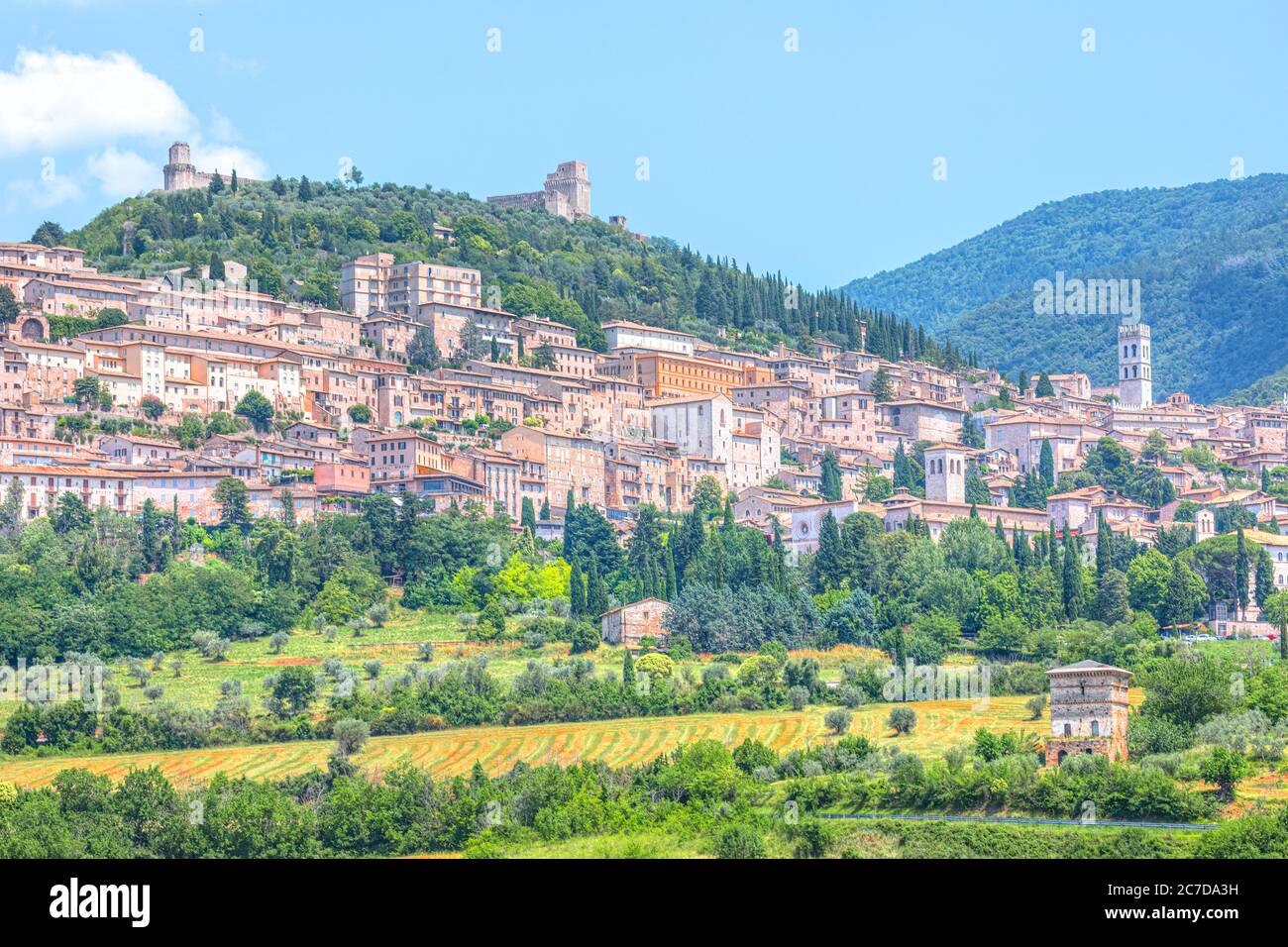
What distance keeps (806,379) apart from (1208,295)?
79147 mm

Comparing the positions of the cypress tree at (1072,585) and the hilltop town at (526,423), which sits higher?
the hilltop town at (526,423)

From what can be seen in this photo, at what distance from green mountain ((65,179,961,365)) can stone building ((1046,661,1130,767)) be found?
5874cm

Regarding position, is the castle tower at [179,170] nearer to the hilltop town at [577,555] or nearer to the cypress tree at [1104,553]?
the hilltop town at [577,555]

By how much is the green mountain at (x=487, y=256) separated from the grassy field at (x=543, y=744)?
161 ft

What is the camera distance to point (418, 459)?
88625 millimetres

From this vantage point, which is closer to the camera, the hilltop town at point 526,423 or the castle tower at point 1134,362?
the hilltop town at point 526,423

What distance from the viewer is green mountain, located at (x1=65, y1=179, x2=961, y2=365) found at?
113 m

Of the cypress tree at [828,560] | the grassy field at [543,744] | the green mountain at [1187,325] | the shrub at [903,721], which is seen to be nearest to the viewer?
the grassy field at [543,744]

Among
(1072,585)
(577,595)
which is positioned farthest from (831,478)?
(577,595)

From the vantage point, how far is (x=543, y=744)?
6025 cm

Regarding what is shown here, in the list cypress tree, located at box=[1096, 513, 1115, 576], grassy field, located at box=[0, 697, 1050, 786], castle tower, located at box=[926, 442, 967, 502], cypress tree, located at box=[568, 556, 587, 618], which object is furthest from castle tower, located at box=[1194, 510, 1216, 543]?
grassy field, located at box=[0, 697, 1050, 786]

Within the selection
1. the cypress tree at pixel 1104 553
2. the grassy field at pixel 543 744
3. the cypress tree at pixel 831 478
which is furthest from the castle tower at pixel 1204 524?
the grassy field at pixel 543 744

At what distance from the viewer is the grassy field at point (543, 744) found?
190ft

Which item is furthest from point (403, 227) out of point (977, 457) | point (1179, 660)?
point (1179, 660)
